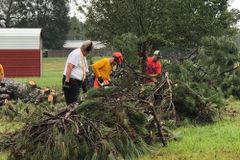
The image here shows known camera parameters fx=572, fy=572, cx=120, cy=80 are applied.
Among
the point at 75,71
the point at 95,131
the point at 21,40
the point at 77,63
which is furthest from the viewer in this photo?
the point at 21,40

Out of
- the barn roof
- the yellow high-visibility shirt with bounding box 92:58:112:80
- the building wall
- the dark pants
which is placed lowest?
the building wall

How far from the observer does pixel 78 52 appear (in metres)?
10.2

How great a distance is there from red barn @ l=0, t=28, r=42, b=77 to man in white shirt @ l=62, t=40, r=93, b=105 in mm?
25566

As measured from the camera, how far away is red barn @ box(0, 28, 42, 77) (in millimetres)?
36000

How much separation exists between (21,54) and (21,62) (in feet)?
2.00

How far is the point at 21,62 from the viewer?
36188mm

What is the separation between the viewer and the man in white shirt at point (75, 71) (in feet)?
33.3

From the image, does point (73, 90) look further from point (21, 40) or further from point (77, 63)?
point (21, 40)

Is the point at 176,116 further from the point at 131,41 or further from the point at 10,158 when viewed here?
the point at 10,158

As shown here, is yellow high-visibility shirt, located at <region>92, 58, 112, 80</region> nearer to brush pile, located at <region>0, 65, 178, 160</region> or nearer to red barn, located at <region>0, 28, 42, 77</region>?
brush pile, located at <region>0, 65, 178, 160</region>

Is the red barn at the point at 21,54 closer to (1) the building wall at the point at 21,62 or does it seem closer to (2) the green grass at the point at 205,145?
(1) the building wall at the point at 21,62

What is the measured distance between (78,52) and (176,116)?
2103 mm

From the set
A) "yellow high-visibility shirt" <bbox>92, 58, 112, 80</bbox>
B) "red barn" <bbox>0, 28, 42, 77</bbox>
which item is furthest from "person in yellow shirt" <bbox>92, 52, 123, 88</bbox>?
"red barn" <bbox>0, 28, 42, 77</bbox>

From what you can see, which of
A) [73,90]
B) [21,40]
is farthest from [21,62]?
[73,90]
